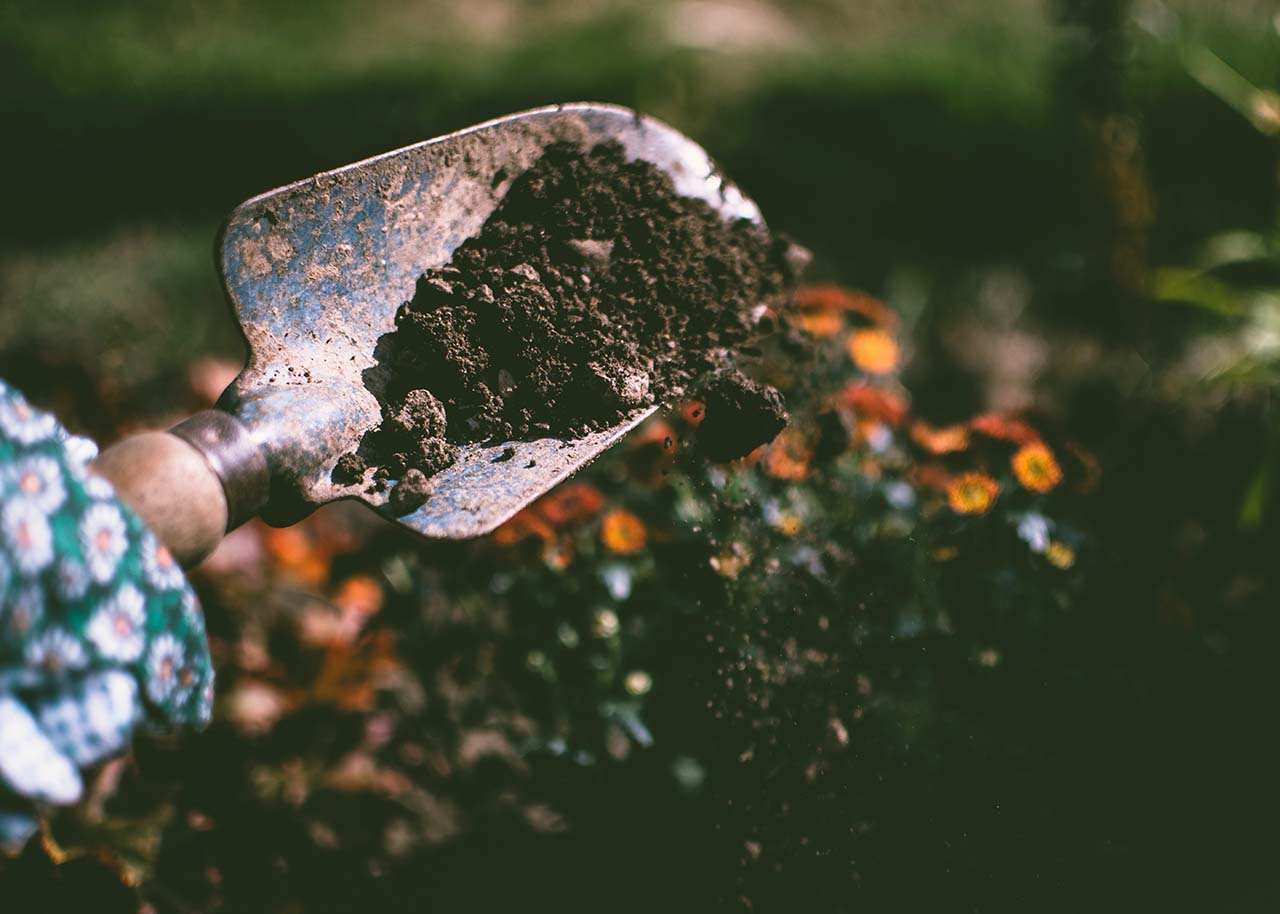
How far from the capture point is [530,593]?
1256mm

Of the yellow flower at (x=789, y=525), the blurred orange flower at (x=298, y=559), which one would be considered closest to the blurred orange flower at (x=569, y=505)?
the yellow flower at (x=789, y=525)

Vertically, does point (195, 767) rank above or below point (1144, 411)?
above

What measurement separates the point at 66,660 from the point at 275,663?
0.82m

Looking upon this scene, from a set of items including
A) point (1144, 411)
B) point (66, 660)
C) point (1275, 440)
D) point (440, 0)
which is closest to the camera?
point (66, 660)

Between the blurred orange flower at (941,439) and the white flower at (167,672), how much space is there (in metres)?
0.96

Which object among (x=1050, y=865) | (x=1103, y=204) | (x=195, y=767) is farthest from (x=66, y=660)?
(x=1103, y=204)

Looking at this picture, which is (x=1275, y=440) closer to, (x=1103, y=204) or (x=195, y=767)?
(x=1103, y=204)

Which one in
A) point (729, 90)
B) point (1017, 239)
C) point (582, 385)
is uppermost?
point (582, 385)

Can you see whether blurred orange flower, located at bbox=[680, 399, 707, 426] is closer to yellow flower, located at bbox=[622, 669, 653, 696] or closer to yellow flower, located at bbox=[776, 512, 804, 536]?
yellow flower, located at bbox=[776, 512, 804, 536]

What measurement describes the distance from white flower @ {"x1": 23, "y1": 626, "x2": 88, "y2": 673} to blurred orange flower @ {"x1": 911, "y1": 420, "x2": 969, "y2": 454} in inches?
40.5

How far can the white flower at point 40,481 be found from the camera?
679 millimetres

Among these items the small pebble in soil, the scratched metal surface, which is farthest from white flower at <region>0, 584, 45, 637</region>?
the small pebble in soil

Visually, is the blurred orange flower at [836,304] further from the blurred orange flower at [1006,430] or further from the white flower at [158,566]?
the white flower at [158,566]

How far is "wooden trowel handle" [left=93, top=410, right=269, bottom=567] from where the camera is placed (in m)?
0.78
